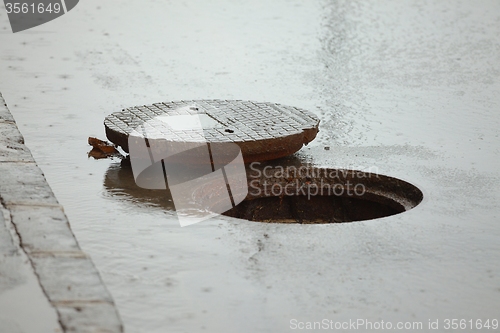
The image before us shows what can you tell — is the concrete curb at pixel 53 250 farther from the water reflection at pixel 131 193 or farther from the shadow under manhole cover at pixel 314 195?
the shadow under manhole cover at pixel 314 195

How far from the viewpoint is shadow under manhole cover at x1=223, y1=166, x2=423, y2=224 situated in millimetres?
3453

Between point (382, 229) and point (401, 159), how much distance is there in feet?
3.02

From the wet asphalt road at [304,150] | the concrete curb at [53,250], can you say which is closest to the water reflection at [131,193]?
the wet asphalt road at [304,150]

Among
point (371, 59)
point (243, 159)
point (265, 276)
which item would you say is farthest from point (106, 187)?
point (371, 59)

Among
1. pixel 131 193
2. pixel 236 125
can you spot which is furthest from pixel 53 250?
pixel 236 125

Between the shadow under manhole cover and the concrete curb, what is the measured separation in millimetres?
911

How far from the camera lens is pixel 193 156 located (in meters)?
3.36

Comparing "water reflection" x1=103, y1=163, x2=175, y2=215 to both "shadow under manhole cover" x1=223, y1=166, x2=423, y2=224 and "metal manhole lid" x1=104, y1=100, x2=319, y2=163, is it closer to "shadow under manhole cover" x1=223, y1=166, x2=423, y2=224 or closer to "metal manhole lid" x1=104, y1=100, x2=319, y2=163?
"metal manhole lid" x1=104, y1=100, x2=319, y2=163

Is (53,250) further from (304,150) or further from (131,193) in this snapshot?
(304,150)

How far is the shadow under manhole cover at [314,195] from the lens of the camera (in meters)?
3.45

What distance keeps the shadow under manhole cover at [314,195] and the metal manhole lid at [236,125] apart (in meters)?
0.13

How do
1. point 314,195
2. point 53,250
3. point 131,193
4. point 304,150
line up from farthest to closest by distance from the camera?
point 304,150, point 314,195, point 131,193, point 53,250

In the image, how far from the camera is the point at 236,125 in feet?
11.8

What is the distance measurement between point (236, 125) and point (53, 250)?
1.31 metres
